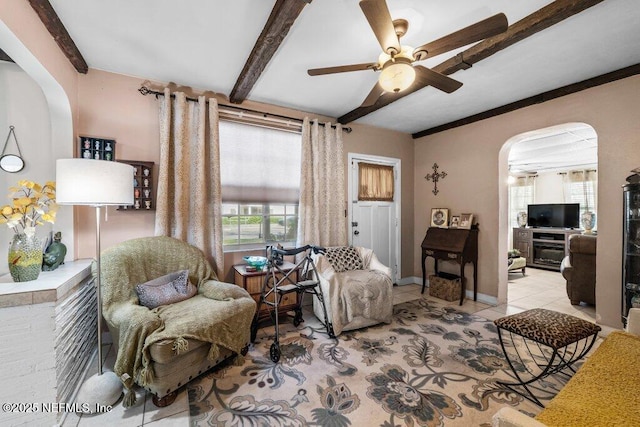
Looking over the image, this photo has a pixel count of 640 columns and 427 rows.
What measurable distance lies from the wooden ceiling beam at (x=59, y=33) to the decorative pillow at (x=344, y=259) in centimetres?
306

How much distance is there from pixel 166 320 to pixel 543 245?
7.71 meters

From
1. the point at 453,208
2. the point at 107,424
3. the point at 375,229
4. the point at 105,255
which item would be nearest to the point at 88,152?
the point at 105,255

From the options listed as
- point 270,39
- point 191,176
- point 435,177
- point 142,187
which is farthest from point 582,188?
point 142,187

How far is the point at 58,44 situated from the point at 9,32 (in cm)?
66

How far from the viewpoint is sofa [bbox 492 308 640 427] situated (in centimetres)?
83

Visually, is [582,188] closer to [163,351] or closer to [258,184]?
[258,184]

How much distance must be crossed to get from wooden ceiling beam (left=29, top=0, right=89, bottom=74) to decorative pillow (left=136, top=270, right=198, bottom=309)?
79.0 inches

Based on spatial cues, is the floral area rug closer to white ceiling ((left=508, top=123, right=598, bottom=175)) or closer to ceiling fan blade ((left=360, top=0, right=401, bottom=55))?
ceiling fan blade ((left=360, top=0, right=401, bottom=55))

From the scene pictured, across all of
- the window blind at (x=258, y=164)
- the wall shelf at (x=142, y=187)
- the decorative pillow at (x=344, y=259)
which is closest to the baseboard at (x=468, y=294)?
the decorative pillow at (x=344, y=259)

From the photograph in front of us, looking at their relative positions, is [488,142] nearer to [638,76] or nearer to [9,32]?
[638,76]

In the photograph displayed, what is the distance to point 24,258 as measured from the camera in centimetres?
169

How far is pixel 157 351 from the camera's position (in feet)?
5.51

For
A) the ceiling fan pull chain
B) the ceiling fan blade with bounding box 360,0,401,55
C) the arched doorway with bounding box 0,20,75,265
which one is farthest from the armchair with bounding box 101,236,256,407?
the ceiling fan pull chain

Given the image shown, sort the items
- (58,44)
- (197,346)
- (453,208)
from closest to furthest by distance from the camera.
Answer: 1. (197,346)
2. (58,44)
3. (453,208)
